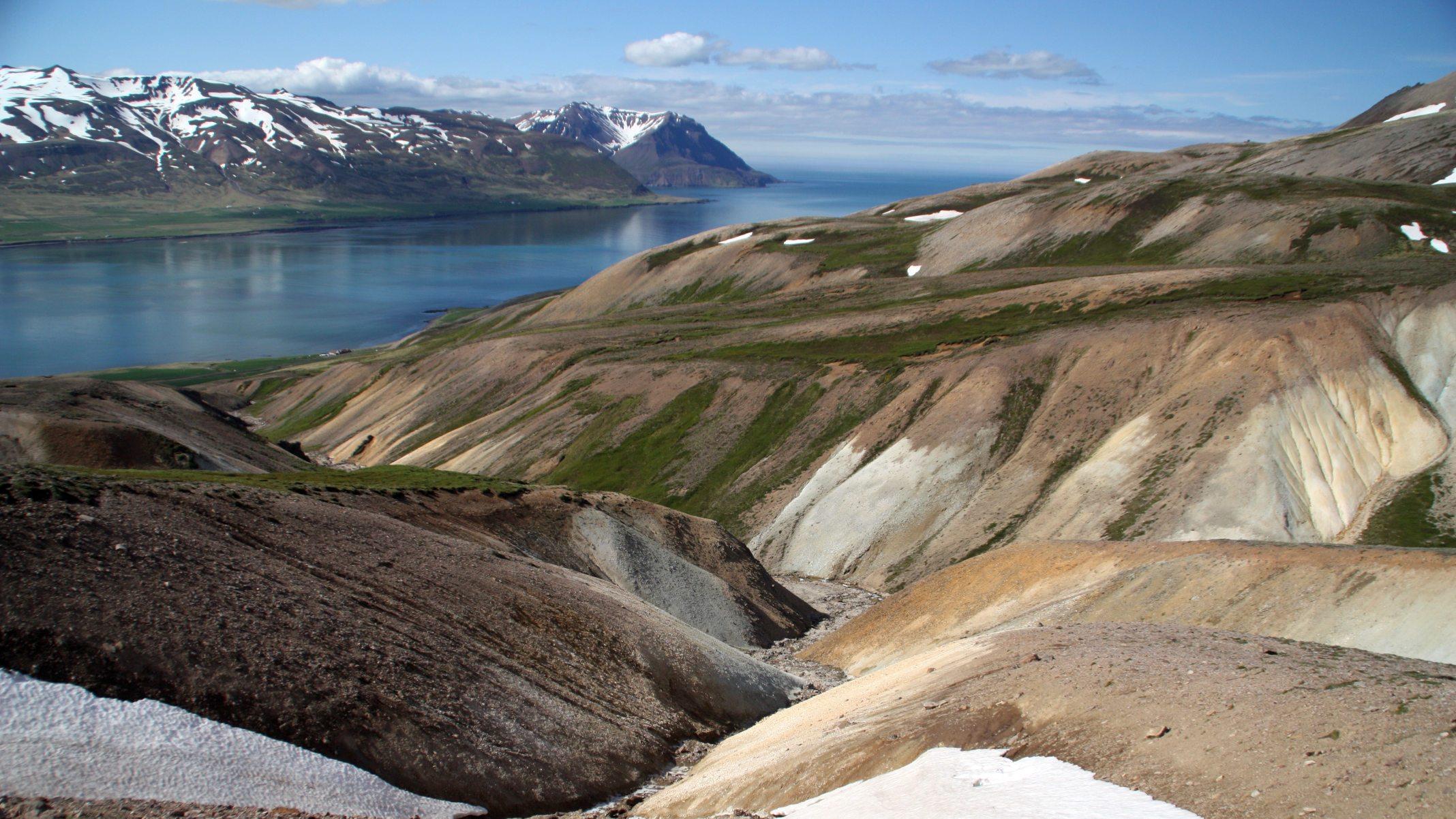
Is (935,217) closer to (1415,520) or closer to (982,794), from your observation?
(1415,520)

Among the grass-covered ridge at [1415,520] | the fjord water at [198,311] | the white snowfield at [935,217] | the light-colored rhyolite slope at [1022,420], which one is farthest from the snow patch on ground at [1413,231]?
the fjord water at [198,311]

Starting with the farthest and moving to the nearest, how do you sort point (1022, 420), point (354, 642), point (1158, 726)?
point (1022, 420), point (354, 642), point (1158, 726)

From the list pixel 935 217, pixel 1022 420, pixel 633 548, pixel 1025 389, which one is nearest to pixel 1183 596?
pixel 633 548

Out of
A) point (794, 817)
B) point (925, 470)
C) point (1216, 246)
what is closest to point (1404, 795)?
point (794, 817)

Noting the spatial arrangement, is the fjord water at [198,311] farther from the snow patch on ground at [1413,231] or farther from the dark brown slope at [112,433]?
the snow patch on ground at [1413,231]

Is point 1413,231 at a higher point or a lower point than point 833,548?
higher

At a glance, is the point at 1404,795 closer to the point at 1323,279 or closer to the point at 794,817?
the point at 794,817

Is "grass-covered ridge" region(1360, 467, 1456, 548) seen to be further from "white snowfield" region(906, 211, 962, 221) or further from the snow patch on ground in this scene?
"white snowfield" region(906, 211, 962, 221)
